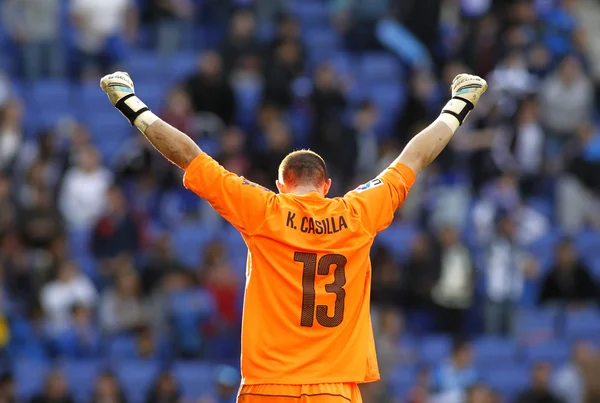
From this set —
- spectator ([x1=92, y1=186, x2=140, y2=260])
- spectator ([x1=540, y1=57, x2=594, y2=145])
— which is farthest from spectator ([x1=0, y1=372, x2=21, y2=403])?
spectator ([x1=540, y1=57, x2=594, y2=145])

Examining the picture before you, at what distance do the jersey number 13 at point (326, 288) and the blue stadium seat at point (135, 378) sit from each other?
823 centimetres

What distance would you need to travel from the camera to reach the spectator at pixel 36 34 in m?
18.8

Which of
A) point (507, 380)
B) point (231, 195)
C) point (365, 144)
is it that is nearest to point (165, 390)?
point (507, 380)

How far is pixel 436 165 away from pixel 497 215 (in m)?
1.11

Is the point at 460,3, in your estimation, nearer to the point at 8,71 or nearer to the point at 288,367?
the point at 8,71

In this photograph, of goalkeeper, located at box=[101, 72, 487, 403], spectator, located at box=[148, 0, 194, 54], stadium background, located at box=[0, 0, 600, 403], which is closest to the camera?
goalkeeper, located at box=[101, 72, 487, 403]

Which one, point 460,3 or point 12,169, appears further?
point 460,3

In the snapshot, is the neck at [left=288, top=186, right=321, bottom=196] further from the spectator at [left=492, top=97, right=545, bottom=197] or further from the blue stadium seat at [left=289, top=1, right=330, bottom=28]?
the blue stadium seat at [left=289, top=1, right=330, bottom=28]

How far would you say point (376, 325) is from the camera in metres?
16.0

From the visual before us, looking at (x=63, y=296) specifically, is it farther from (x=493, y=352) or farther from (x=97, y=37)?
(x=493, y=352)

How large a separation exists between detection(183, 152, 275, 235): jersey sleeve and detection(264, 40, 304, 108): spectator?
1126 cm

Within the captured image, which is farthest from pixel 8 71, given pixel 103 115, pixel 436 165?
pixel 436 165

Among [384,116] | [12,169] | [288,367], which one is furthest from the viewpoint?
[384,116]

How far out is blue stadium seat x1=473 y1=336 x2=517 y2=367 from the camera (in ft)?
54.8
